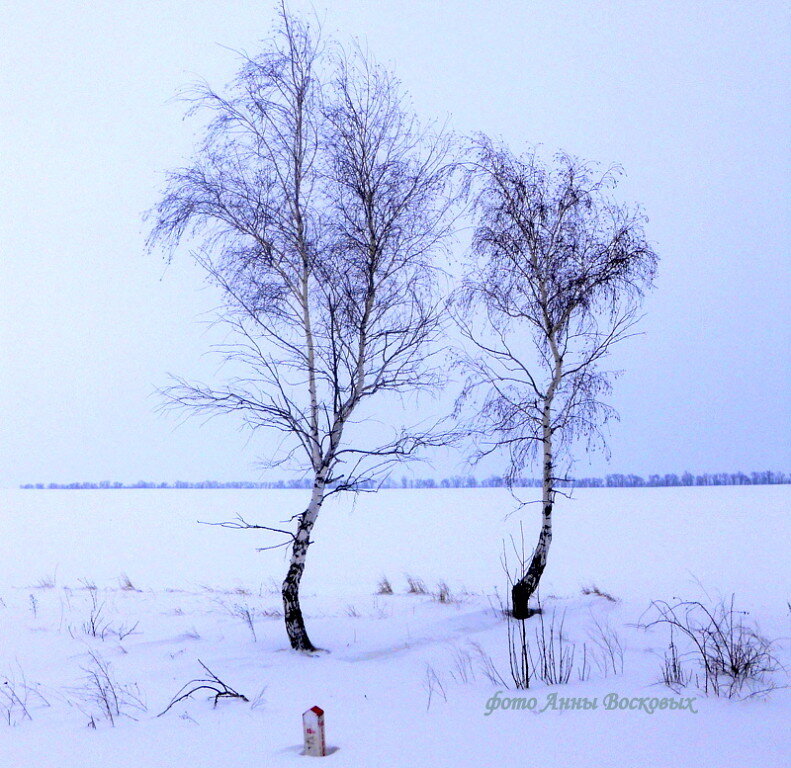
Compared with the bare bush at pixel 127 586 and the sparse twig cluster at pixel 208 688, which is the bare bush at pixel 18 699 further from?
the bare bush at pixel 127 586

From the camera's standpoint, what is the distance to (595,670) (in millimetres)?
6492

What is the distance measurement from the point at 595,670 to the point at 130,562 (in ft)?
64.1

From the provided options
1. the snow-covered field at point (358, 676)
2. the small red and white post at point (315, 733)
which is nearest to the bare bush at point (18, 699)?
the snow-covered field at point (358, 676)

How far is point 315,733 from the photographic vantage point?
4.64 meters

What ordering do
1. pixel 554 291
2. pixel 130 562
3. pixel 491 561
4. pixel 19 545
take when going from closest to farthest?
1. pixel 554 291
2. pixel 491 561
3. pixel 130 562
4. pixel 19 545

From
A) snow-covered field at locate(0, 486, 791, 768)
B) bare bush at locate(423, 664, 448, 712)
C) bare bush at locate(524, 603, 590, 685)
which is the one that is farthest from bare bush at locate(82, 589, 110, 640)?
bare bush at locate(524, 603, 590, 685)

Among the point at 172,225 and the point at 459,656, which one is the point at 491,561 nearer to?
the point at 459,656

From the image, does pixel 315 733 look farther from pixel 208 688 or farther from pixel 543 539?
pixel 543 539

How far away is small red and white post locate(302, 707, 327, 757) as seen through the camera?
4.64 metres

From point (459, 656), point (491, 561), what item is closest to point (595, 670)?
point (459, 656)

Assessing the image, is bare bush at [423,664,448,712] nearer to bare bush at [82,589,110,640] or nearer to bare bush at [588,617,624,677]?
bare bush at [588,617,624,677]

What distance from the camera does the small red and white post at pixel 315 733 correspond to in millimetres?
4637

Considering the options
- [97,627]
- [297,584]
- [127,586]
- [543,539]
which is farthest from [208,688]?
[127,586]

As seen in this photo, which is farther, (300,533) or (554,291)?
(554,291)
